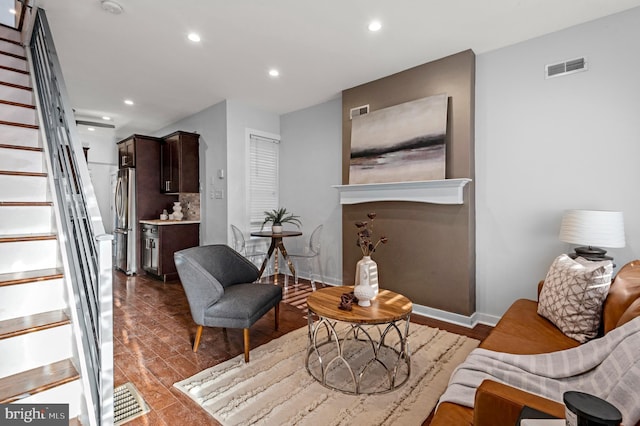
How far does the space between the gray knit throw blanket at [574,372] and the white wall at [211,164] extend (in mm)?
3856

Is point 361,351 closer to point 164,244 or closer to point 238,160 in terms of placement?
point 238,160

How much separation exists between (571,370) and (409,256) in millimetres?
2174

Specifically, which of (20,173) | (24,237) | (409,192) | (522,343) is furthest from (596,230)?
(20,173)

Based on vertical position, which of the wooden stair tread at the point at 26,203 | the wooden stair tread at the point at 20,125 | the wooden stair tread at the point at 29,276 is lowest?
the wooden stair tread at the point at 29,276

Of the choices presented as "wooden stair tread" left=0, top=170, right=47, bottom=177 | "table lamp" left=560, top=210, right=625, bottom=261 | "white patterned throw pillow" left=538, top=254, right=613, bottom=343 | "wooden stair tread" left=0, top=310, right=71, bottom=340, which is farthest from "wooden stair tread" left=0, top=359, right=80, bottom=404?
"table lamp" left=560, top=210, right=625, bottom=261

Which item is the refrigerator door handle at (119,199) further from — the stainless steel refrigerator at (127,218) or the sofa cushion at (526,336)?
the sofa cushion at (526,336)

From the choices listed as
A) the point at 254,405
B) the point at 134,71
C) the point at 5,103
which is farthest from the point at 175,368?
the point at 134,71

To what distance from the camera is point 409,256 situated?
3.46 m

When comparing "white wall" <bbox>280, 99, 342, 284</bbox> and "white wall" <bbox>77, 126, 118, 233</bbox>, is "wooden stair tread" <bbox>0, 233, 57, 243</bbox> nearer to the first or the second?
"white wall" <bbox>280, 99, 342, 284</bbox>

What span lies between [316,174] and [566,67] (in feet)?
10.1

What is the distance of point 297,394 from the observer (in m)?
1.94

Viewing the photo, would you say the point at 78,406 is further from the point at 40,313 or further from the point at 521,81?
the point at 521,81

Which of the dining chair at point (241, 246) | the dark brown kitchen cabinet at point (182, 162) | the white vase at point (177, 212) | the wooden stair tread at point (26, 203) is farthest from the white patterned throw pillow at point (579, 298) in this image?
the white vase at point (177, 212)

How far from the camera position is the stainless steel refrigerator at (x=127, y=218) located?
206 inches
